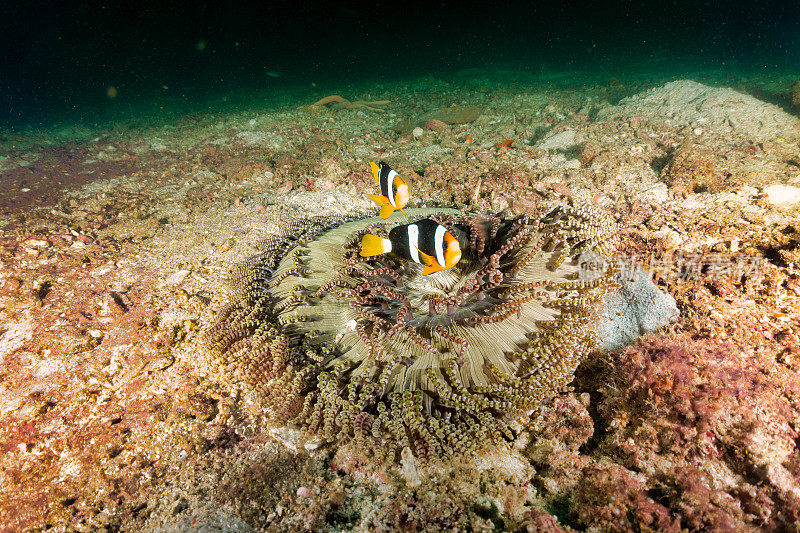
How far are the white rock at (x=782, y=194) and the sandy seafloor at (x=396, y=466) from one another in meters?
0.03

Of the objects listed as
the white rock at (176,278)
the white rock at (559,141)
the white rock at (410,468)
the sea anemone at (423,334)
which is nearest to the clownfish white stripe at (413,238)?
the sea anemone at (423,334)

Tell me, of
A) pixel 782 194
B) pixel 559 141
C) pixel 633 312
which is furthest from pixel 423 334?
pixel 559 141

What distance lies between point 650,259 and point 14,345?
6683 mm

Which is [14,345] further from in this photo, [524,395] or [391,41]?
[391,41]

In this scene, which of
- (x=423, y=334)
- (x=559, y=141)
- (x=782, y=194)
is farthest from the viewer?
(x=559, y=141)

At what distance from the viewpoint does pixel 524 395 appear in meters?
2.38

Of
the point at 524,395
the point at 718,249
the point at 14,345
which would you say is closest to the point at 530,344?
the point at 524,395

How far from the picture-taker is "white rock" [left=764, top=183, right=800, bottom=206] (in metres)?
4.51

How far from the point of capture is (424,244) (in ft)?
7.89

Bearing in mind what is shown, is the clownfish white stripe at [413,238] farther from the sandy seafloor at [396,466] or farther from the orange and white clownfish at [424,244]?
the sandy seafloor at [396,466]

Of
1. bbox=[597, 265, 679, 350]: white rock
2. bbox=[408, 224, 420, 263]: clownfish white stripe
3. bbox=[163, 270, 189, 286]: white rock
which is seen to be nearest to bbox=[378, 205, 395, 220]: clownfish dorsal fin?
bbox=[408, 224, 420, 263]: clownfish white stripe

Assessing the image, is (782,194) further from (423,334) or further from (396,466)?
(396,466)

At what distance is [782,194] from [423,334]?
5.41 m

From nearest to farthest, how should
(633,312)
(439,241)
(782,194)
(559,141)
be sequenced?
1. (439,241)
2. (633,312)
3. (782,194)
4. (559,141)
